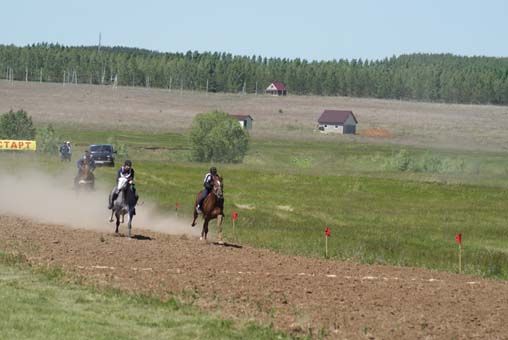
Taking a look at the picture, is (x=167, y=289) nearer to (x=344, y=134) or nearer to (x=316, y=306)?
(x=316, y=306)

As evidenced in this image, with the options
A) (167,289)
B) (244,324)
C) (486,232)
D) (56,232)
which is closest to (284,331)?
(244,324)

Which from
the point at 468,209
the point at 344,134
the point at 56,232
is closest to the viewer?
the point at 56,232

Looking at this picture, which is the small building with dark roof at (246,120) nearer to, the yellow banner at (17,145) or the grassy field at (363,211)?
the yellow banner at (17,145)

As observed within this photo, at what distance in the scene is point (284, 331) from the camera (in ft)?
59.5

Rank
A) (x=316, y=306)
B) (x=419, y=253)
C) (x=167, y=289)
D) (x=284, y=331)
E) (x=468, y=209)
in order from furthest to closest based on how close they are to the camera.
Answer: (x=468, y=209), (x=419, y=253), (x=167, y=289), (x=316, y=306), (x=284, y=331)

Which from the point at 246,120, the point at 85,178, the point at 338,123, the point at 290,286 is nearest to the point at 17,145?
the point at 85,178

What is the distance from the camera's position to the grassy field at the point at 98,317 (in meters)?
17.4

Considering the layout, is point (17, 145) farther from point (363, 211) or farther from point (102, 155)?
point (363, 211)

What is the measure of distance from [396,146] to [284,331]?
120 m

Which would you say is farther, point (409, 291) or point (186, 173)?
point (186, 173)

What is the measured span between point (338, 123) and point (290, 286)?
506 ft

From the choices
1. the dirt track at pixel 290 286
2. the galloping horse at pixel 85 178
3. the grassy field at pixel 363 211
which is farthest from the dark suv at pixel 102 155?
the dirt track at pixel 290 286

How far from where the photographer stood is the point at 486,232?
4325 centimetres

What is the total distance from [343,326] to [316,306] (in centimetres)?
192
